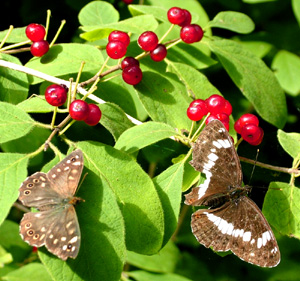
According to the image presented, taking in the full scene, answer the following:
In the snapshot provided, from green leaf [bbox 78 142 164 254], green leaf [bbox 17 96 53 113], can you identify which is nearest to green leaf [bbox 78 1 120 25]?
green leaf [bbox 17 96 53 113]

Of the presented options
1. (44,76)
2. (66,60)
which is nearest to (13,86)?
(44,76)

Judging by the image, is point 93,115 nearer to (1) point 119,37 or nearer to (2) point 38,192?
(2) point 38,192

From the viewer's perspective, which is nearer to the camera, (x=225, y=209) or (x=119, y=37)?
(x=225, y=209)

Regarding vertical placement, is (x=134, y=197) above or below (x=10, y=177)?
below

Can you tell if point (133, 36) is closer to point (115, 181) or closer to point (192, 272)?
point (115, 181)

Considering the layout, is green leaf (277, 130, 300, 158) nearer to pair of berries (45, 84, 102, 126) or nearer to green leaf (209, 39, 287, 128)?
green leaf (209, 39, 287, 128)

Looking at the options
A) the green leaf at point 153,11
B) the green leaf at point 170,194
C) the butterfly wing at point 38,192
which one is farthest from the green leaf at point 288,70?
the butterfly wing at point 38,192

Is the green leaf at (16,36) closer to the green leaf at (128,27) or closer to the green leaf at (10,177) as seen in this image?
the green leaf at (128,27)
